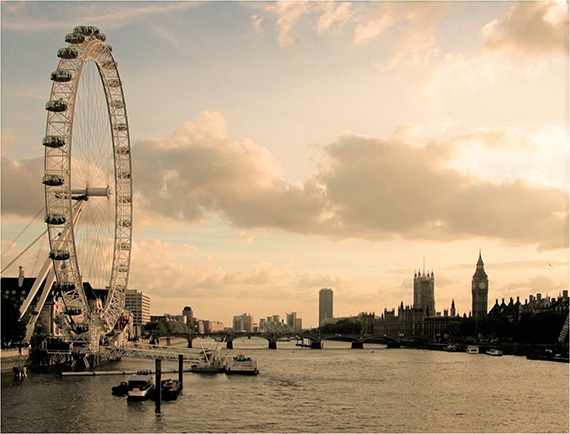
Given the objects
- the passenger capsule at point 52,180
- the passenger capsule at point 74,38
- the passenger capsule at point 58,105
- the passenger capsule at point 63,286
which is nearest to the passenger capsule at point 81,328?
the passenger capsule at point 63,286

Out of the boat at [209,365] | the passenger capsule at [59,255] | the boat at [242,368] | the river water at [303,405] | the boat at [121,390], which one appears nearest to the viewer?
the river water at [303,405]

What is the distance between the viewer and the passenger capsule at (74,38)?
2547 inches

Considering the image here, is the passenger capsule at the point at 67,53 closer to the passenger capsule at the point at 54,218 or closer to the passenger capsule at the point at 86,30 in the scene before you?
the passenger capsule at the point at 86,30

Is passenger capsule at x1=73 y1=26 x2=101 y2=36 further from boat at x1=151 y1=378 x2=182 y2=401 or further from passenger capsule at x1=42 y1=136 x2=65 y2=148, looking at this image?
boat at x1=151 y1=378 x2=182 y2=401

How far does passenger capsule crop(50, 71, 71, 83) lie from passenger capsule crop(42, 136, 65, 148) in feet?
15.3

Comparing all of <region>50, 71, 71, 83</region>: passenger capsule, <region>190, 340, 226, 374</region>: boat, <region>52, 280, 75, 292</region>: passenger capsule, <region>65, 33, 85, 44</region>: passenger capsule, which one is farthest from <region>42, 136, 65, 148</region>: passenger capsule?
<region>190, 340, 226, 374</region>: boat

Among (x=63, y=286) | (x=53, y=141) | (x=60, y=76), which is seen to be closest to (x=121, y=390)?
(x=63, y=286)

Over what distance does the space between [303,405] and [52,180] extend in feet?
93.6

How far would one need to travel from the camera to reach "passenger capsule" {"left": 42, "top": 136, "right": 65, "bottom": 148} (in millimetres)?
63094

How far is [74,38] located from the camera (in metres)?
64.8

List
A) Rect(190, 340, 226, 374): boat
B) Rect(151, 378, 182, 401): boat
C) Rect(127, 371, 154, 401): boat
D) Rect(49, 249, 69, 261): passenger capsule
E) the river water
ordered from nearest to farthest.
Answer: the river water → Rect(127, 371, 154, 401): boat → Rect(151, 378, 182, 401): boat → Rect(49, 249, 69, 261): passenger capsule → Rect(190, 340, 226, 374): boat

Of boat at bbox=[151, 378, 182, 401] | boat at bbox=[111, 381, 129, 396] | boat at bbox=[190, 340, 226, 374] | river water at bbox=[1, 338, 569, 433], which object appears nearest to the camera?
river water at bbox=[1, 338, 569, 433]

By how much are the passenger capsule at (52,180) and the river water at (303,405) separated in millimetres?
16229

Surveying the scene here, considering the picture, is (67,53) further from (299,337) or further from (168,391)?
(299,337)
